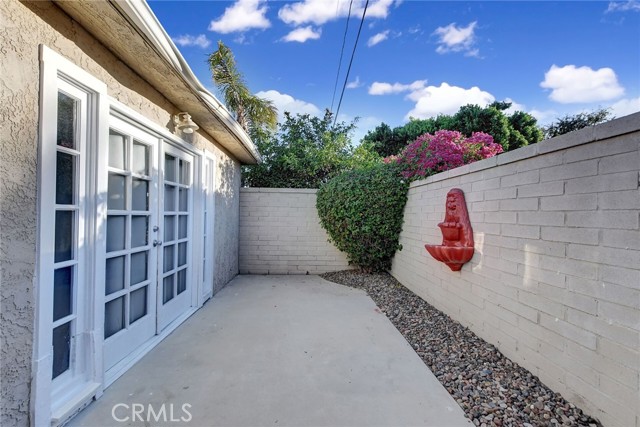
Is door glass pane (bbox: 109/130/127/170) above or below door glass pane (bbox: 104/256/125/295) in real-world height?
above

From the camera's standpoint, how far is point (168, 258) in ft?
12.4

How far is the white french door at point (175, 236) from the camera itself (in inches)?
141

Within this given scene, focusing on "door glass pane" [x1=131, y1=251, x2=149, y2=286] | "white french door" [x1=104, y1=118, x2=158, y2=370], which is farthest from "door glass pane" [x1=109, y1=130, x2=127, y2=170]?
"door glass pane" [x1=131, y1=251, x2=149, y2=286]

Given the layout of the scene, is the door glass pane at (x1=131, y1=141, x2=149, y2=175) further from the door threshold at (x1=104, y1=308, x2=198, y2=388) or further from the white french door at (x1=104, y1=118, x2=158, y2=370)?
the door threshold at (x1=104, y1=308, x2=198, y2=388)

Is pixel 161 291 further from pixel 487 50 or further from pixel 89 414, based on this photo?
pixel 487 50

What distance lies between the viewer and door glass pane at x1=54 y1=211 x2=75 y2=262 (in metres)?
2.06

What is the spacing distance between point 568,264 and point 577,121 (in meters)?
15.7

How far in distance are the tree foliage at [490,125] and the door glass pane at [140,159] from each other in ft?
37.1

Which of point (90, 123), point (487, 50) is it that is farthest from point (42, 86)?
point (487, 50)

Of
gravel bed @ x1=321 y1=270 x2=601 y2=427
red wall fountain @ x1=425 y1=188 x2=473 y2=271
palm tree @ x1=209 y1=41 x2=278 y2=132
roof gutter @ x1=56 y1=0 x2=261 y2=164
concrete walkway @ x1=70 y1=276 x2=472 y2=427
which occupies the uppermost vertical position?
palm tree @ x1=209 y1=41 x2=278 y2=132

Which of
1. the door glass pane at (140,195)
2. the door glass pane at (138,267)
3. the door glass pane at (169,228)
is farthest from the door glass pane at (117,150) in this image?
the door glass pane at (169,228)

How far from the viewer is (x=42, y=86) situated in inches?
71.4

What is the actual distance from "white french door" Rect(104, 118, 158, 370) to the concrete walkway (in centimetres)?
33

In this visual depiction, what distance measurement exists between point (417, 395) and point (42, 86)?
3.45 m
